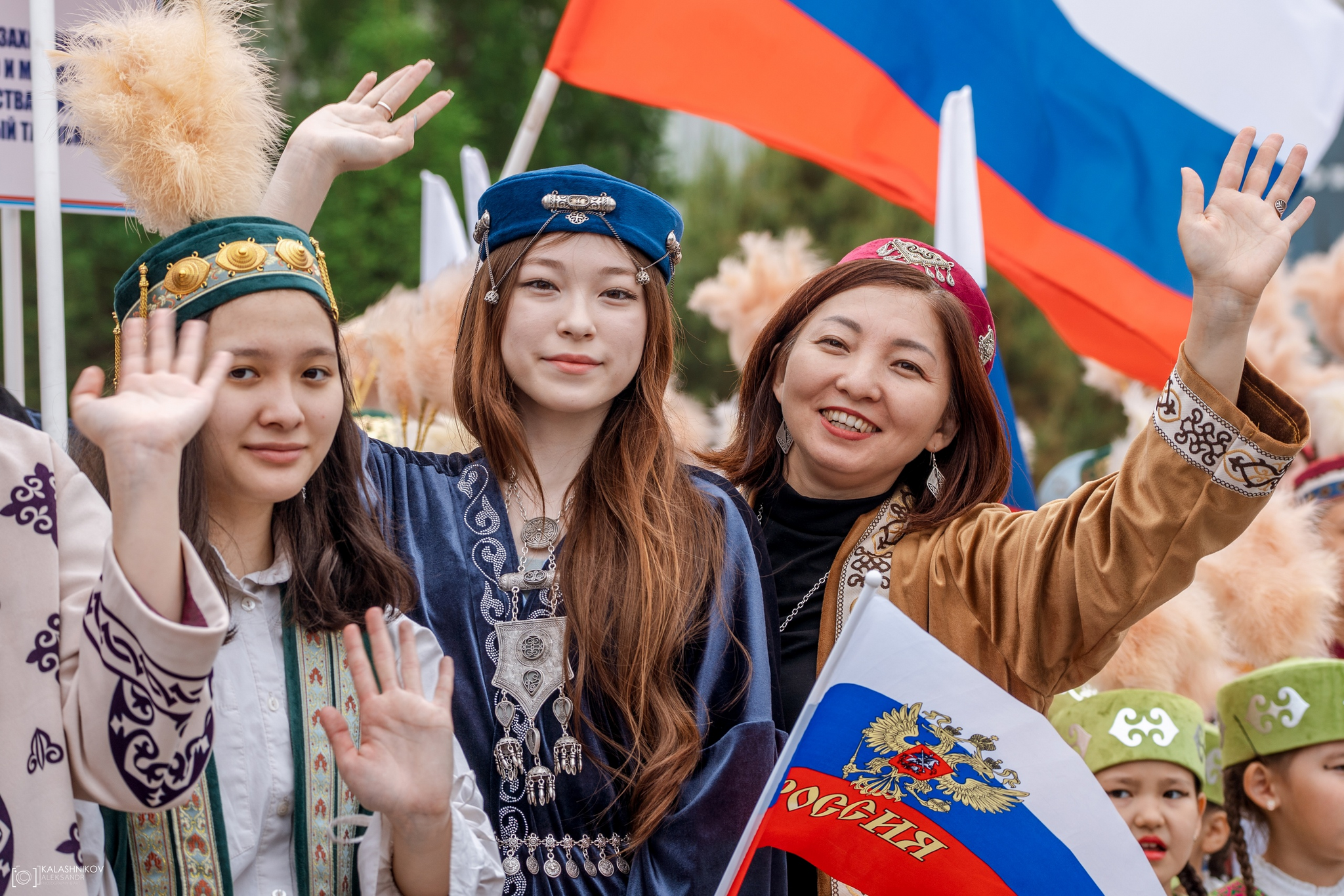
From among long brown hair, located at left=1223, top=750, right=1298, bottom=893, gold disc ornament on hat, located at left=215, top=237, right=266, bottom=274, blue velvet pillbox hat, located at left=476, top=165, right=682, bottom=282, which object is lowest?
long brown hair, located at left=1223, top=750, right=1298, bottom=893

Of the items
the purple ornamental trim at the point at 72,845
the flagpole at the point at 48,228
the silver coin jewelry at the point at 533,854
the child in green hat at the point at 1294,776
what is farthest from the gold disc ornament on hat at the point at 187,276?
the child in green hat at the point at 1294,776

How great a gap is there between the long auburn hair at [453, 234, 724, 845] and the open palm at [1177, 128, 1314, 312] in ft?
3.43

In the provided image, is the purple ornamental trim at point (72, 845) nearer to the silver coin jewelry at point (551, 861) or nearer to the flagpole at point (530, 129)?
the silver coin jewelry at point (551, 861)

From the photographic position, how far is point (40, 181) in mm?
2654

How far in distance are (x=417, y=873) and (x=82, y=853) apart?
51cm

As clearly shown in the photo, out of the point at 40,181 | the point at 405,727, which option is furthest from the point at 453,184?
the point at 405,727

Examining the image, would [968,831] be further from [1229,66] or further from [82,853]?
[1229,66]

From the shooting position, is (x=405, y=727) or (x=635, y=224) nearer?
(x=405, y=727)

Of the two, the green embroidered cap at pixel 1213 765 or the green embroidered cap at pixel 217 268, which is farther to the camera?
the green embroidered cap at pixel 1213 765

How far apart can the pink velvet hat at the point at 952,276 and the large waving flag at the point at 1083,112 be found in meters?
2.03

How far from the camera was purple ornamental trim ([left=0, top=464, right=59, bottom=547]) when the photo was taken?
73.3 inches

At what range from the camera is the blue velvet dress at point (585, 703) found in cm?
237

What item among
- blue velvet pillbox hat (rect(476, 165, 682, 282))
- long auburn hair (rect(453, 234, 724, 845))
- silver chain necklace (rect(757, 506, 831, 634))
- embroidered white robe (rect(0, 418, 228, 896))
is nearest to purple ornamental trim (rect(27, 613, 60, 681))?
embroidered white robe (rect(0, 418, 228, 896))

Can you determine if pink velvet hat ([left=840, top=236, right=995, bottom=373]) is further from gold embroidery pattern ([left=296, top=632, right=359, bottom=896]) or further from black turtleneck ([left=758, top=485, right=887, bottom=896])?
gold embroidery pattern ([left=296, top=632, right=359, bottom=896])
